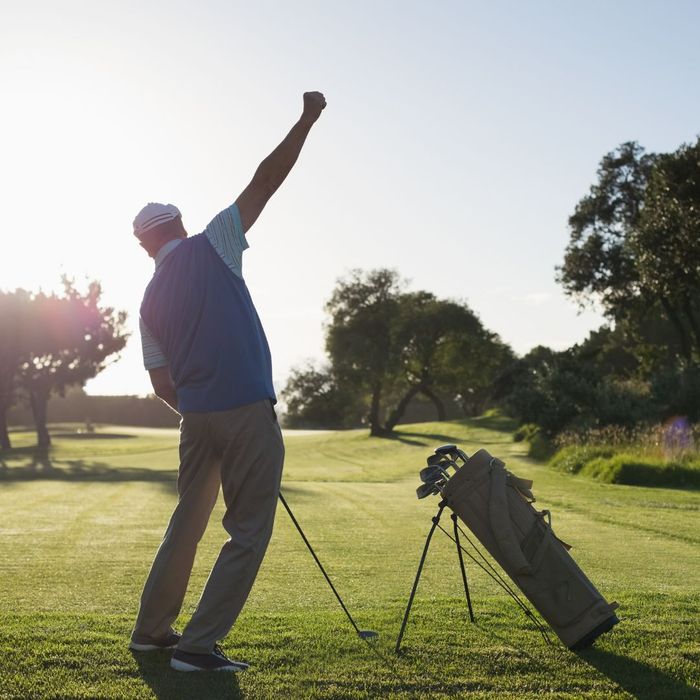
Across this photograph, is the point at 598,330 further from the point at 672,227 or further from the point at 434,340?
the point at 672,227

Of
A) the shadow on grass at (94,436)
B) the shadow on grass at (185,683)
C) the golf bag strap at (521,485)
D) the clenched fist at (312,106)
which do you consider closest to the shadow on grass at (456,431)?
the shadow on grass at (94,436)

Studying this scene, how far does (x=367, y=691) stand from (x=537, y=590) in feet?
4.27

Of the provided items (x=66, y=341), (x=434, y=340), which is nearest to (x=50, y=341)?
(x=66, y=341)

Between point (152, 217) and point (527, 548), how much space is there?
2.77m

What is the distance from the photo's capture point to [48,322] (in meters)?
56.3

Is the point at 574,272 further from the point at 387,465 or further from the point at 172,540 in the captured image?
the point at 172,540

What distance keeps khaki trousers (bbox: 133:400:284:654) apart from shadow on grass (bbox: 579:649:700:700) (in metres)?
1.83

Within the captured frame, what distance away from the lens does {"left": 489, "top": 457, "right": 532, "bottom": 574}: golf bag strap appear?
5305 millimetres

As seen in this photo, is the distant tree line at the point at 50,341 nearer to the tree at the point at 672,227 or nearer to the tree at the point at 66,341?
the tree at the point at 66,341

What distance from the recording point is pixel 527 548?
5.46 metres

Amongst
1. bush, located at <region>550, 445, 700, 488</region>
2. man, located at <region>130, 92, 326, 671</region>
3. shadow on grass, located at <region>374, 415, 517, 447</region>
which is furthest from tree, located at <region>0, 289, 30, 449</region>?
man, located at <region>130, 92, 326, 671</region>

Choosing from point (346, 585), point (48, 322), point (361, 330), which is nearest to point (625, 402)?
point (346, 585)

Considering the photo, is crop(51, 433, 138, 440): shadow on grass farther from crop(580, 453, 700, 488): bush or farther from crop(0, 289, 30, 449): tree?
crop(580, 453, 700, 488): bush

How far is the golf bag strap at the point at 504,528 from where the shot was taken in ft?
17.4
